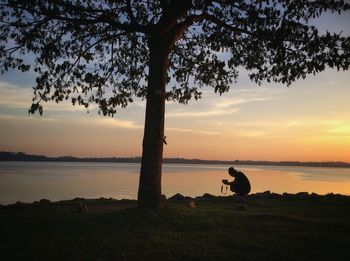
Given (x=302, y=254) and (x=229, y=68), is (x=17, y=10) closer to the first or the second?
(x=229, y=68)

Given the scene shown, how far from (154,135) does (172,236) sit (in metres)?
4.00

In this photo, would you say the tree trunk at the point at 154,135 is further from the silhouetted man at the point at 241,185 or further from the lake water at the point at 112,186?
the lake water at the point at 112,186

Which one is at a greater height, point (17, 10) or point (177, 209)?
point (17, 10)

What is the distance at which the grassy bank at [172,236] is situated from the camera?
7.83 meters

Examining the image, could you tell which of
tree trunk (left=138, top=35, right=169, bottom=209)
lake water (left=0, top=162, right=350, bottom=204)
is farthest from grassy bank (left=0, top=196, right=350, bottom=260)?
lake water (left=0, top=162, right=350, bottom=204)

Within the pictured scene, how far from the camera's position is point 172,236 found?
30.8 ft

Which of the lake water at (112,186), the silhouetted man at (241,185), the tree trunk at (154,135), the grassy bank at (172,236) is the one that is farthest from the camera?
the lake water at (112,186)

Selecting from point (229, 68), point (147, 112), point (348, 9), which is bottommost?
point (147, 112)

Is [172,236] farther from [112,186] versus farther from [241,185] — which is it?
[112,186]

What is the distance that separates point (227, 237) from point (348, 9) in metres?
9.10

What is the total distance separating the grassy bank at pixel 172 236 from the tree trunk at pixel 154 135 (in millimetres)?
633

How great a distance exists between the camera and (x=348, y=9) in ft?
42.8

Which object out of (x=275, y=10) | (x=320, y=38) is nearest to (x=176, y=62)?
(x=275, y=10)

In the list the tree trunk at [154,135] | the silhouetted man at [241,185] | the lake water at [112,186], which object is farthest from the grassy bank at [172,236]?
the lake water at [112,186]
